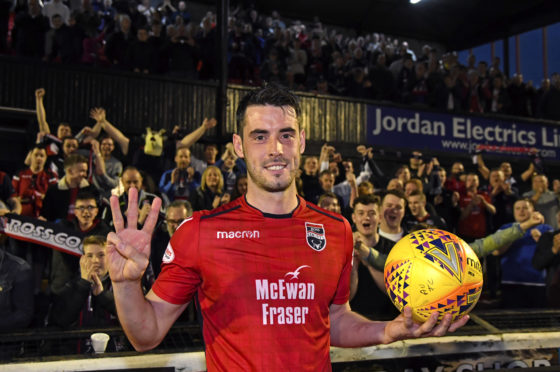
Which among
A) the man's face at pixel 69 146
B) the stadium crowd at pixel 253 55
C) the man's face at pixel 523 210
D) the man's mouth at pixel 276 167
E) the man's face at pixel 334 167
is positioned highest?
the stadium crowd at pixel 253 55

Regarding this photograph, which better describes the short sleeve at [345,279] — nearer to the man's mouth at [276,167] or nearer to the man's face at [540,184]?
the man's mouth at [276,167]

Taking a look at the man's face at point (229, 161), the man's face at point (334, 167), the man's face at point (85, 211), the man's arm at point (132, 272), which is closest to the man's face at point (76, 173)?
the man's face at point (85, 211)

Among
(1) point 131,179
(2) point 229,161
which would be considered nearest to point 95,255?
(1) point 131,179

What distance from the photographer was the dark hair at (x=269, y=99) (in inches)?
98.4

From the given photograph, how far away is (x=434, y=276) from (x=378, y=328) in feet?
1.21

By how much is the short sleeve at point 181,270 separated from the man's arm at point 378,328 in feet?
2.45

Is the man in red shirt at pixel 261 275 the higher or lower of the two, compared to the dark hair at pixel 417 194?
lower

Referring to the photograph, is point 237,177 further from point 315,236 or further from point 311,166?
point 315,236

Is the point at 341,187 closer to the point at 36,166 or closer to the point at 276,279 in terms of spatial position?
the point at 36,166

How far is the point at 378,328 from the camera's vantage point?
2.45m

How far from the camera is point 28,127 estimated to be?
37.7 feet

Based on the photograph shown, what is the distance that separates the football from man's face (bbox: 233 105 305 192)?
0.72 meters

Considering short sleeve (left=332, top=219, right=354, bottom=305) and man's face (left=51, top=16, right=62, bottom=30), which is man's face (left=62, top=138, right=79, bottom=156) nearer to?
man's face (left=51, top=16, right=62, bottom=30)

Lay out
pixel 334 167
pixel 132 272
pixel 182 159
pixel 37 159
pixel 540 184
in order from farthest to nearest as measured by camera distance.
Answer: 1. pixel 540 184
2. pixel 334 167
3. pixel 182 159
4. pixel 37 159
5. pixel 132 272
